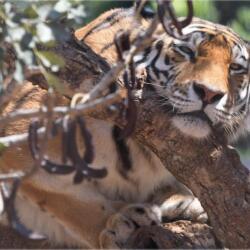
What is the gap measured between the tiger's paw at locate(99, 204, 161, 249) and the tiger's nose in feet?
2.05

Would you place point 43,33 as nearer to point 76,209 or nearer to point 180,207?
point 76,209

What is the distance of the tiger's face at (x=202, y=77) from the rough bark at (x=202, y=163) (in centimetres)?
15

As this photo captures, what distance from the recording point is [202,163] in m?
2.52

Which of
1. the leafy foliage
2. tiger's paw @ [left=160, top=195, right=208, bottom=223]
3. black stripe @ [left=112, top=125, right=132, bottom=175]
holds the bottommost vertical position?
tiger's paw @ [left=160, top=195, right=208, bottom=223]

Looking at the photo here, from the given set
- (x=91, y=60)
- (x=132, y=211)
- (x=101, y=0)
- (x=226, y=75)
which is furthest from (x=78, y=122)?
(x=101, y=0)

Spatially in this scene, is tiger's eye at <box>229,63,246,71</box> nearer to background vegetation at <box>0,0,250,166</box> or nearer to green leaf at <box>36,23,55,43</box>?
background vegetation at <box>0,0,250,166</box>

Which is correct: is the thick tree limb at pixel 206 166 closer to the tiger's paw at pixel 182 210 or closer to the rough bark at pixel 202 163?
the rough bark at pixel 202 163

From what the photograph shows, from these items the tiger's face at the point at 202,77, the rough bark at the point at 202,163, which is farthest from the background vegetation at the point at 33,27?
the tiger's face at the point at 202,77

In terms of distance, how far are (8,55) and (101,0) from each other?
10.7 feet

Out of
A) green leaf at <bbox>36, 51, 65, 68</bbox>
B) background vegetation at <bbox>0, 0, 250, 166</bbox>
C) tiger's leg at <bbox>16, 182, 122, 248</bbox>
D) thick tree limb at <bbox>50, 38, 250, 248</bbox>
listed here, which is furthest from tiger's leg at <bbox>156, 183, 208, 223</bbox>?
green leaf at <bbox>36, 51, 65, 68</bbox>

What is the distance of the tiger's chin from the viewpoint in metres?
2.63

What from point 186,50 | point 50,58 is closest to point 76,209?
point 186,50

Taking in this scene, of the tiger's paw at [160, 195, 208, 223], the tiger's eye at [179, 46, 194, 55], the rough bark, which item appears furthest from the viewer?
the tiger's paw at [160, 195, 208, 223]

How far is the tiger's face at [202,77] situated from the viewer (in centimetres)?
288
